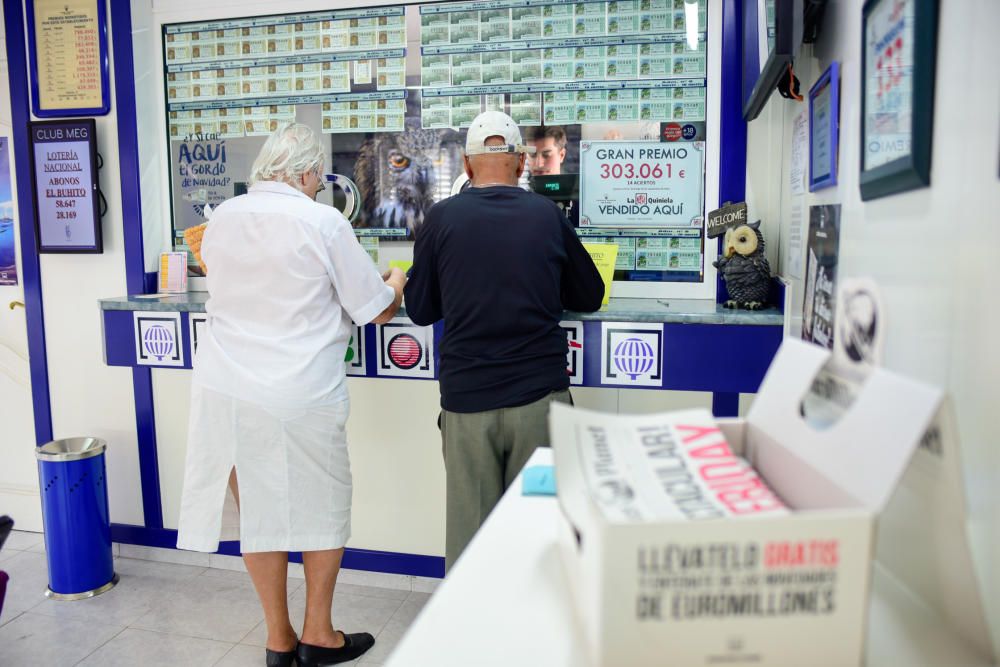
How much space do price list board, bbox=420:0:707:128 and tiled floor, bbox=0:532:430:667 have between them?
6.28ft

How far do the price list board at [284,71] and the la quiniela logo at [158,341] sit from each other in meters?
0.90

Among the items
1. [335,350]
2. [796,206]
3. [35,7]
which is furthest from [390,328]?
[35,7]

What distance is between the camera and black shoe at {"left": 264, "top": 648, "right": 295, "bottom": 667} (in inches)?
95.5

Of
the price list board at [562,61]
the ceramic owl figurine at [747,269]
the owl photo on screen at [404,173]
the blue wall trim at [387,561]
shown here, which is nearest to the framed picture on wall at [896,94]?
the ceramic owl figurine at [747,269]

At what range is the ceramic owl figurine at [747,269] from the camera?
2.35 m

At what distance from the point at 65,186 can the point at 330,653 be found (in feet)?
7.61

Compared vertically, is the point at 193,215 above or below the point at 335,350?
above

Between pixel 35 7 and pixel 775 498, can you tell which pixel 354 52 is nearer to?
pixel 35 7

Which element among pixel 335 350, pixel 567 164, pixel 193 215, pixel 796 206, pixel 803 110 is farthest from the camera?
pixel 193 215

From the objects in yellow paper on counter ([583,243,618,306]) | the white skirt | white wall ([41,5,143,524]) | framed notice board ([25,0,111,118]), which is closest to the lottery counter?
yellow paper on counter ([583,243,618,306])

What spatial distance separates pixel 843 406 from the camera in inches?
27.0

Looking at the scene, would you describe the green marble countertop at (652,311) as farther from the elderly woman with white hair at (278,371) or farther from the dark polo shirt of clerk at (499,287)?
the elderly woman with white hair at (278,371)

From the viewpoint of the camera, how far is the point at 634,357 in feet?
7.88

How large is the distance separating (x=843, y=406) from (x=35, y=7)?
3828 mm
